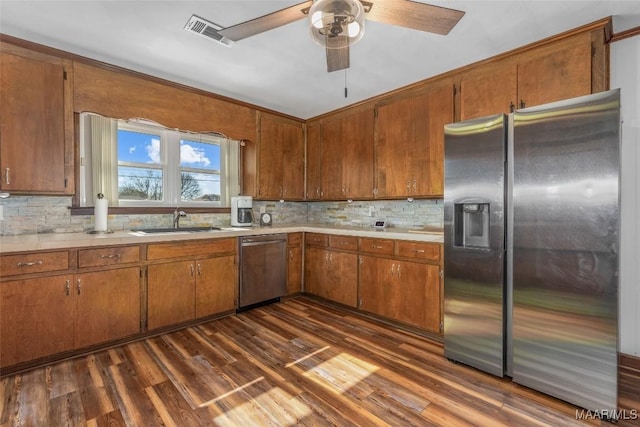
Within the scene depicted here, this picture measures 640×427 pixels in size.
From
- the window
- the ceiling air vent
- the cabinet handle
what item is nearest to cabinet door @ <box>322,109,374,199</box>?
the window

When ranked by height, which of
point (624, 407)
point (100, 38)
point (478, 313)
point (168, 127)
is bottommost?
point (624, 407)

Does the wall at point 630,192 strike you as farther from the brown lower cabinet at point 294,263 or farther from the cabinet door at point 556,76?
the brown lower cabinet at point 294,263

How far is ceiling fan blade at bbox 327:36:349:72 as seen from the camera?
1584 millimetres

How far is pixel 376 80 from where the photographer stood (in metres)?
3.12

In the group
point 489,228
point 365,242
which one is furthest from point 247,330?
point 489,228

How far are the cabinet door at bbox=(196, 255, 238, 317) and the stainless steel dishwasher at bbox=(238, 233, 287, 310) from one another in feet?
0.39

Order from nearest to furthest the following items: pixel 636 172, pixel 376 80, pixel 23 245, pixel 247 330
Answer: pixel 23 245 < pixel 636 172 < pixel 247 330 < pixel 376 80

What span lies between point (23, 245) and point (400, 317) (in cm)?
307

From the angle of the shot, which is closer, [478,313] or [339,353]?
[478,313]

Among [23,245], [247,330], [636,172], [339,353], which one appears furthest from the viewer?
[247,330]

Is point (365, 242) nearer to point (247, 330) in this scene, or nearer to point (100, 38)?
point (247, 330)

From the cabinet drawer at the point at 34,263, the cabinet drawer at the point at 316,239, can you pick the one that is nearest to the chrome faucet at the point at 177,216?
the cabinet drawer at the point at 34,263

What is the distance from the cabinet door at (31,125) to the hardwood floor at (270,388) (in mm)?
1456

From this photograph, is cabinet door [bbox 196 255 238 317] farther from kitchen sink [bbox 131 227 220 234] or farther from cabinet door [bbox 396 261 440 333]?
cabinet door [bbox 396 261 440 333]
